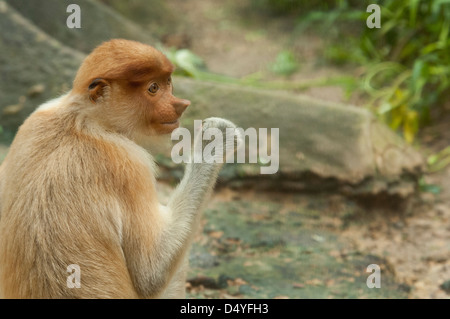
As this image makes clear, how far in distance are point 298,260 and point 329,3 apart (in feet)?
19.9

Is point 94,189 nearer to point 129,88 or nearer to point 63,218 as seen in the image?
point 63,218

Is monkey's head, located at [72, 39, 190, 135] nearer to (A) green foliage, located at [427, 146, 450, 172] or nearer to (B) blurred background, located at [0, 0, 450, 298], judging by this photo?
(B) blurred background, located at [0, 0, 450, 298]

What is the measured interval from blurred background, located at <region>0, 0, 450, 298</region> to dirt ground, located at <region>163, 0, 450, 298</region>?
0.7 inches

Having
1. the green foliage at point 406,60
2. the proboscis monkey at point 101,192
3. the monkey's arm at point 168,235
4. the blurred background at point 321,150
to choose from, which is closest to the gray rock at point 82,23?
the blurred background at point 321,150

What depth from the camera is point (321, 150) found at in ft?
18.3

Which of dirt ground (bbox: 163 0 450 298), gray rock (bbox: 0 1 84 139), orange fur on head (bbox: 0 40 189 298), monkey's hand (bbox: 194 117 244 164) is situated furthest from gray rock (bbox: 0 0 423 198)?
orange fur on head (bbox: 0 40 189 298)

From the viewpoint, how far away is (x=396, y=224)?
5.45 m

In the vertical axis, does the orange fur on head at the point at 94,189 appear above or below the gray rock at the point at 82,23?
below

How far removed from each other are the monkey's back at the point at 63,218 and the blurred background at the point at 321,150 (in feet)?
4.76

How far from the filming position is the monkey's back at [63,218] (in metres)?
2.58

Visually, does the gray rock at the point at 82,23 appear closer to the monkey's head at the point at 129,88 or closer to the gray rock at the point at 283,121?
the gray rock at the point at 283,121

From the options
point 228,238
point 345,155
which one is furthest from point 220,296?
point 345,155

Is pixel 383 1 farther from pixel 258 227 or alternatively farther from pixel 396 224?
pixel 258 227

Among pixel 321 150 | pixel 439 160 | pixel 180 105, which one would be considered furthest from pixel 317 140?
pixel 180 105
